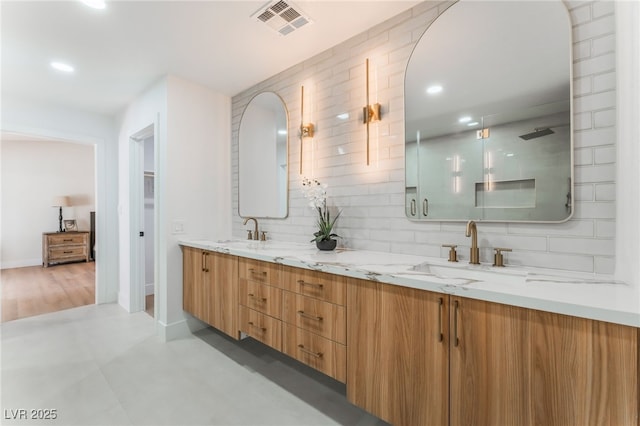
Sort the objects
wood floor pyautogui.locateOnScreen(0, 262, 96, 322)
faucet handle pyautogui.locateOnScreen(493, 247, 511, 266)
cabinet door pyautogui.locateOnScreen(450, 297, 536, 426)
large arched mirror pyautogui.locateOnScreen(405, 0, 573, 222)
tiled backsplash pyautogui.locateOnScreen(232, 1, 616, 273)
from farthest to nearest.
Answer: wood floor pyautogui.locateOnScreen(0, 262, 96, 322)
faucet handle pyautogui.locateOnScreen(493, 247, 511, 266)
large arched mirror pyautogui.locateOnScreen(405, 0, 573, 222)
tiled backsplash pyautogui.locateOnScreen(232, 1, 616, 273)
cabinet door pyautogui.locateOnScreen(450, 297, 536, 426)

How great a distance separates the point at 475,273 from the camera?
1.49 meters

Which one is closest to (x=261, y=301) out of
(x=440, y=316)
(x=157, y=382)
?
(x=157, y=382)

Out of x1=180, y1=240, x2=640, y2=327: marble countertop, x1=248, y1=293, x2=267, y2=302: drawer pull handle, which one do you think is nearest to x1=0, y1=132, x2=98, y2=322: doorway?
x1=248, y1=293, x2=267, y2=302: drawer pull handle

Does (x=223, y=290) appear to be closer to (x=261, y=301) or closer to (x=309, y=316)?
(x=261, y=301)

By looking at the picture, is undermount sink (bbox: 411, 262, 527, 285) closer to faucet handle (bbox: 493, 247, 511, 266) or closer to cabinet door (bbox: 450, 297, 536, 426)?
faucet handle (bbox: 493, 247, 511, 266)

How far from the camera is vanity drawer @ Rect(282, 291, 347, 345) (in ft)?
5.25

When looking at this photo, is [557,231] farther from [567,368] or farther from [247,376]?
[247,376]

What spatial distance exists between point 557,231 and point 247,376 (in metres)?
2.19

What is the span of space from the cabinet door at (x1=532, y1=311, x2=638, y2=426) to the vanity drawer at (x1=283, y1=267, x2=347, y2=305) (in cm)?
87

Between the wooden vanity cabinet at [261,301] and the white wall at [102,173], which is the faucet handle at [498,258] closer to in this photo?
the wooden vanity cabinet at [261,301]

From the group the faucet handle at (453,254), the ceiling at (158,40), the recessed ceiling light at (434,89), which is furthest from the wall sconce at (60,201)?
the faucet handle at (453,254)

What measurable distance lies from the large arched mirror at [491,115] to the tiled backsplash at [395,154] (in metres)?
0.06

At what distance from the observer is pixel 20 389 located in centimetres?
A: 202

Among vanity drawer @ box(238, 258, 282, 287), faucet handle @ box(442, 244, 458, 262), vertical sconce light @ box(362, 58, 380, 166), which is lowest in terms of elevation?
vanity drawer @ box(238, 258, 282, 287)
